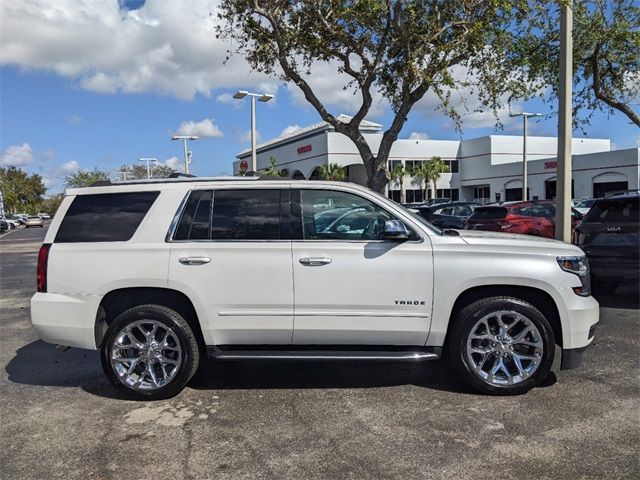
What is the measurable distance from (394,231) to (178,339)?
2.01 m

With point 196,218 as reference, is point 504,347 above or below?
below

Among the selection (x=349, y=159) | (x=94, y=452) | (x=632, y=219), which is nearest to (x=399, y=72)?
(x=632, y=219)

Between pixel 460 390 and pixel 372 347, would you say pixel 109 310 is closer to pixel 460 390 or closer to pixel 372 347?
pixel 372 347

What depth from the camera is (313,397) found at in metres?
4.52

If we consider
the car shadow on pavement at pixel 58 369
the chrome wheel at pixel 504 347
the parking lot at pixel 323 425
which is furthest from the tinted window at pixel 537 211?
the car shadow on pavement at pixel 58 369

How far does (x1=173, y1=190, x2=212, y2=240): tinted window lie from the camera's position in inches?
180

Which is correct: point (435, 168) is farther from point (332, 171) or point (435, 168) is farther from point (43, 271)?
point (43, 271)

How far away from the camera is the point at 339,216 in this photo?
4633mm

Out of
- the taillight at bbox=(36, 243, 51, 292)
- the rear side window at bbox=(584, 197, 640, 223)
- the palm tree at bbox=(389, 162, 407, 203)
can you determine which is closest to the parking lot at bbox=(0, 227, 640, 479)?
the taillight at bbox=(36, 243, 51, 292)

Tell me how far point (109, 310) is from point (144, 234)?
758 millimetres

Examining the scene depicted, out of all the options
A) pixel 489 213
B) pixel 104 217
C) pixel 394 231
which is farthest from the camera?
pixel 489 213

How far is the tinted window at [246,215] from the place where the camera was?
4.55 meters

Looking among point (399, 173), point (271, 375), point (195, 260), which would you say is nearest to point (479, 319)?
point (271, 375)

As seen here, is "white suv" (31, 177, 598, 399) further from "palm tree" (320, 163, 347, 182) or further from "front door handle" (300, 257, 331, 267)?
"palm tree" (320, 163, 347, 182)
